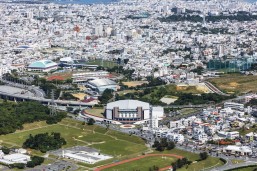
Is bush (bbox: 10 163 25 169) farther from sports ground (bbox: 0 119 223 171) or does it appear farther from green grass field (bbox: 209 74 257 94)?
green grass field (bbox: 209 74 257 94)

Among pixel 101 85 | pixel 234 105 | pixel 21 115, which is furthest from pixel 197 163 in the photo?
pixel 101 85

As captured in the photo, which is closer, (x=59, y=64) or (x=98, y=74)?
(x=98, y=74)

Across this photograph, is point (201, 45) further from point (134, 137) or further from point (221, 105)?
point (134, 137)

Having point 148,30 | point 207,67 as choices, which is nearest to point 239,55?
point 207,67

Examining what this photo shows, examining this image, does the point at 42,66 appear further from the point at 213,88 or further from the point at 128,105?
the point at 128,105

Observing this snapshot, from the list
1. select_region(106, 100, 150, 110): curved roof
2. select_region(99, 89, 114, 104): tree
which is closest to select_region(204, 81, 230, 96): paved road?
select_region(99, 89, 114, 104): tree

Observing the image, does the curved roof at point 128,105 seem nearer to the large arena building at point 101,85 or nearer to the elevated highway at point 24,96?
the elevated highway at point 24,96

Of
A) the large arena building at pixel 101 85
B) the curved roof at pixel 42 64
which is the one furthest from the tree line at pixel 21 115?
the curved roof at pixel 42 64
